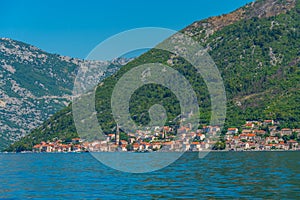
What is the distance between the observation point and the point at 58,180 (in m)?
75.3

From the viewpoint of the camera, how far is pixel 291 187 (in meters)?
57.8

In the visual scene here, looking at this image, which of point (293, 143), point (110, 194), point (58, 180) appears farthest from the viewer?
point (293, 143)

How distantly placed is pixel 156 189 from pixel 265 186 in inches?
442

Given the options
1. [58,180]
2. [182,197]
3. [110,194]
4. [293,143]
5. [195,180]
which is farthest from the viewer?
[293,143]

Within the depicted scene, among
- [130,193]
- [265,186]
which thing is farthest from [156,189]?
[265,186]

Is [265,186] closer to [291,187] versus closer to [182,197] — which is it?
[291,187]

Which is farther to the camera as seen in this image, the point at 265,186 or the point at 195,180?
the point at 195,180

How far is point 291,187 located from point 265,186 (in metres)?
2.85

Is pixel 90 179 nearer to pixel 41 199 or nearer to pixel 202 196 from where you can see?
pixel 41 199

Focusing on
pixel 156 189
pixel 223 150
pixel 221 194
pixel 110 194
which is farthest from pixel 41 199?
pixel 223 150

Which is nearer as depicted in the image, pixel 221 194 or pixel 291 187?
pixel 221 194

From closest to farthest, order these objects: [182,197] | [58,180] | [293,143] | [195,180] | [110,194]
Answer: [182,197], [110,194], [195,180], [58,180], [293,143]

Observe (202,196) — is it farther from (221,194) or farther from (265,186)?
(265,186)

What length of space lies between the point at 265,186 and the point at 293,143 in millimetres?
135975
